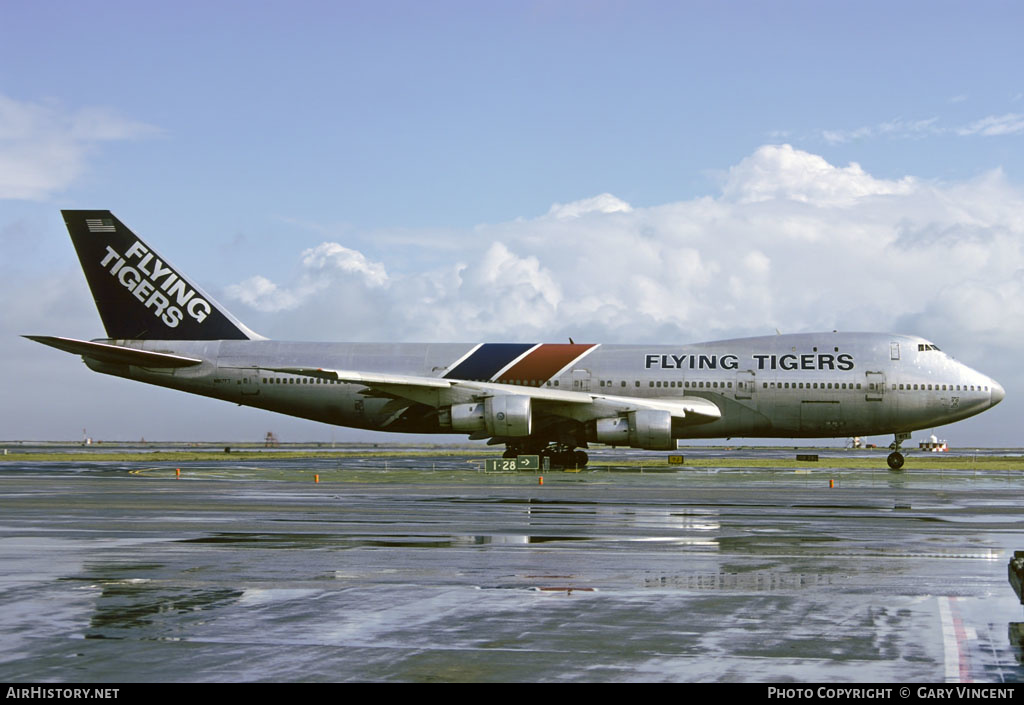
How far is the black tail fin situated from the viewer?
1987 inches

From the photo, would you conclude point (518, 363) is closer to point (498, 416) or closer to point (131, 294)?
point (498, 416)

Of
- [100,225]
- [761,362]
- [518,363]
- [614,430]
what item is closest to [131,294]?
[100,225]

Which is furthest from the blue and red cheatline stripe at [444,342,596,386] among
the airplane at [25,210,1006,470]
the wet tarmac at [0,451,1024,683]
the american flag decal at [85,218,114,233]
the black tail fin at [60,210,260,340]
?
the wet tarmac at [0,451,1024,683]

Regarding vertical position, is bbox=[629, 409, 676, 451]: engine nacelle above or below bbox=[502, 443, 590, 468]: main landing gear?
above

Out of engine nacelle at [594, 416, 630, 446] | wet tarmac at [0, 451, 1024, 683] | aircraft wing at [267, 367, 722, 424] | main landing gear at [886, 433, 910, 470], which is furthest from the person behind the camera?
main landing gear at [886, 433, 910, 470]

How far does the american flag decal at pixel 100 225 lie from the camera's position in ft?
165

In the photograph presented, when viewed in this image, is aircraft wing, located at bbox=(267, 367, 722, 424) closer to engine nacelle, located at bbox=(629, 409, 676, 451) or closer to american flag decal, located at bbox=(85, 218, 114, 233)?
engine nacelle, located at bbox=(629, 409, 676, 451)

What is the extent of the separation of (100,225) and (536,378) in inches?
858

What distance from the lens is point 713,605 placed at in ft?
37.5

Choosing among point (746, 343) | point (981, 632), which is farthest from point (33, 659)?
point (746, 343)

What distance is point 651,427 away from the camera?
42906mm

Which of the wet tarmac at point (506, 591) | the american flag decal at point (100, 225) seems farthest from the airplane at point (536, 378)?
the wet tarmac at point (506, 591)

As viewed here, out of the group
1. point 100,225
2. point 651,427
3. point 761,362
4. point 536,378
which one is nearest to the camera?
point 651,427

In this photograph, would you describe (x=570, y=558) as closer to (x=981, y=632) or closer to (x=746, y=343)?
(x=981, y=632)
